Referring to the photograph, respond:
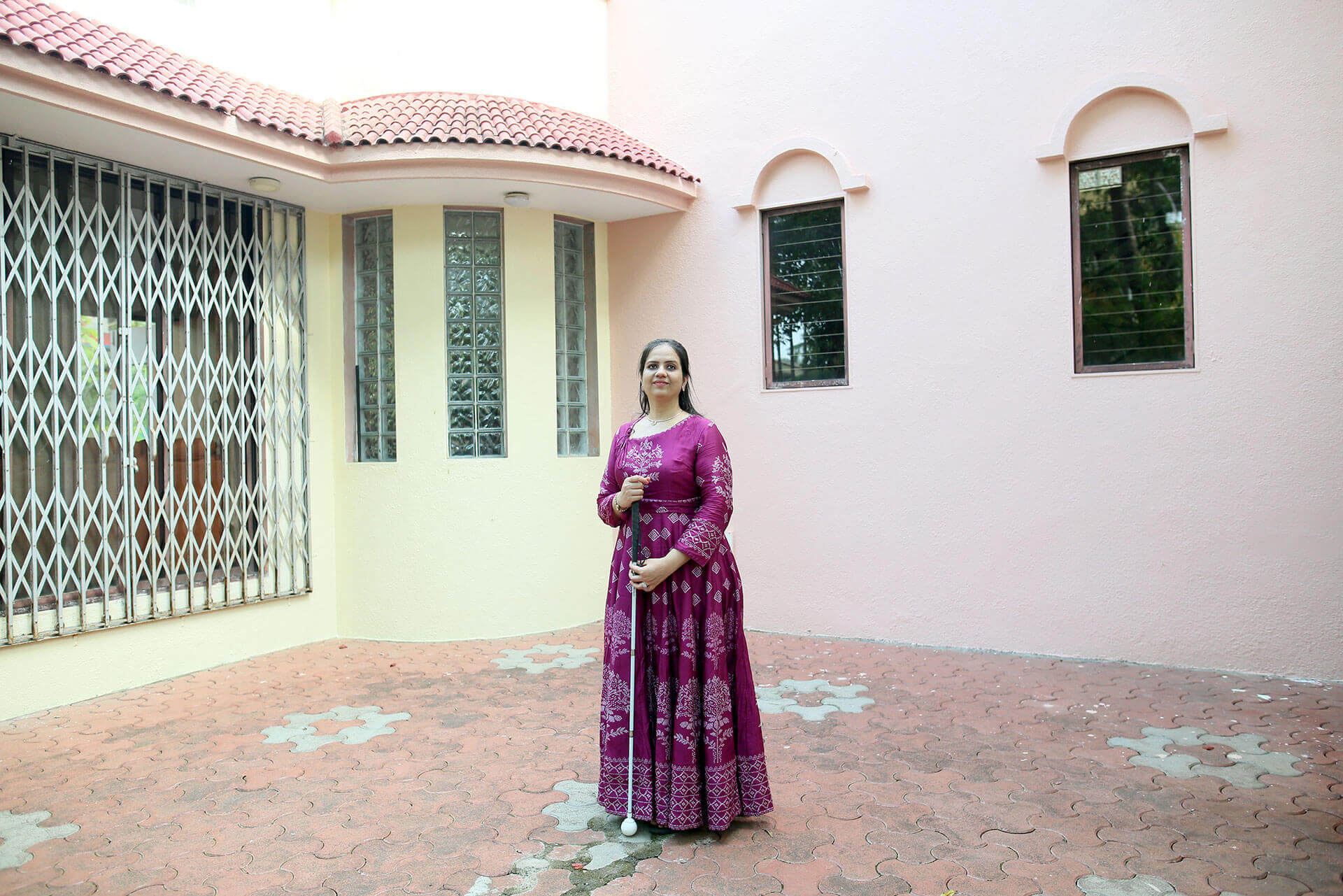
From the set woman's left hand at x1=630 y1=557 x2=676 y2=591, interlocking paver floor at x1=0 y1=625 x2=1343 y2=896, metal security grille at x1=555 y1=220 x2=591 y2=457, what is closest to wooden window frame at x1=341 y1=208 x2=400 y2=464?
metal security grille at x1=555 y1=220 x2=591 y2=457

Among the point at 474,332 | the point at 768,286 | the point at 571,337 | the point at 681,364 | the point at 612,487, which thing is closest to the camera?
the point at 681,364

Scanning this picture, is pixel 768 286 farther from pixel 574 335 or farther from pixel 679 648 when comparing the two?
pixel 679 648

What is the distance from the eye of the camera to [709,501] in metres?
3.30

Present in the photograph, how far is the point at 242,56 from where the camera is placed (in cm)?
625

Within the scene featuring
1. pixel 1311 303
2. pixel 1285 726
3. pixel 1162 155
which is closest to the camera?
pixel 1285 726

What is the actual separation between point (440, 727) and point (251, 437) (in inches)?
109

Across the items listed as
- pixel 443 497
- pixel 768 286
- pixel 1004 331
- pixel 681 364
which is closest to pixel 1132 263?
pixel 1004 331

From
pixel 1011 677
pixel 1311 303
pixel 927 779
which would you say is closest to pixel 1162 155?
pixel 1311 303

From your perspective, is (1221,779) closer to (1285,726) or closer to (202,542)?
(1285,726)

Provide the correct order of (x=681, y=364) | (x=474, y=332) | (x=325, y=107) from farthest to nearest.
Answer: (x=474, y=332) → (x=325, y=107) → (x=681, y=364)

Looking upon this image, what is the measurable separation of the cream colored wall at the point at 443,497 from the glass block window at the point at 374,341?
0.12 meters

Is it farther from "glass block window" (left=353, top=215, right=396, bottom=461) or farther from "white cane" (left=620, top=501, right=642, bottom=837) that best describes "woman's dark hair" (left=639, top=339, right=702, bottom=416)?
"glass block window" (left=353, top=215, right=396, bottom=461)

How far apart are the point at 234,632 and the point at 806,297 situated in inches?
177

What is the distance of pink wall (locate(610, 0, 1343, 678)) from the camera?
531 cm
